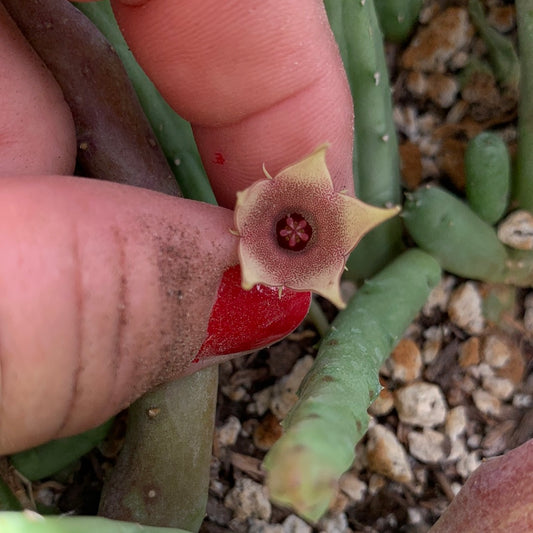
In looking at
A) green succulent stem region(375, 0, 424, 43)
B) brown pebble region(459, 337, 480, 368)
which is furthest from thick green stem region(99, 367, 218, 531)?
green succulent stem region(375, 0, 424, 43)

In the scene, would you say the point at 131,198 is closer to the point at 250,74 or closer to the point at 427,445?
the point at 250,74

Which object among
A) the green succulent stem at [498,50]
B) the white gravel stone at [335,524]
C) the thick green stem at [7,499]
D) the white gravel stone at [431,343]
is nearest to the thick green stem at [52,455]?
the thick green stem at [7,499]

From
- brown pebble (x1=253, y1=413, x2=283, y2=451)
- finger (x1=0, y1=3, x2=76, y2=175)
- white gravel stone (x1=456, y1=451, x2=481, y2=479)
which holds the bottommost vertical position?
white gravel stone (x1=456, y1=451, x2=481, y2=479)

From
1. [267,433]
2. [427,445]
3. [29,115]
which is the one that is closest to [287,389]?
[267,433]

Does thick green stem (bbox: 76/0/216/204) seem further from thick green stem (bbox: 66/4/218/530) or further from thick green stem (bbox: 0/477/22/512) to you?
thick green stem (bbox: 0/477/22/512)

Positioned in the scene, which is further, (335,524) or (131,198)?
(335,524)

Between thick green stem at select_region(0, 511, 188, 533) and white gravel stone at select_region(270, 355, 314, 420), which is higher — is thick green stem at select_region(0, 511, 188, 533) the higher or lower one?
the higher one
